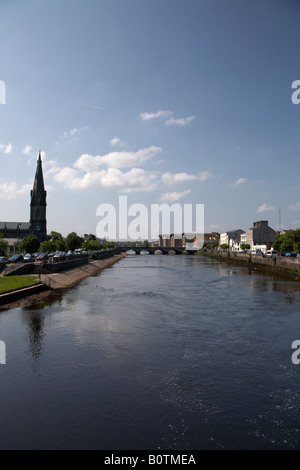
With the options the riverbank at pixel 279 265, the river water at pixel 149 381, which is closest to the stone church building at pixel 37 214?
the riverbank at pixel 279 265

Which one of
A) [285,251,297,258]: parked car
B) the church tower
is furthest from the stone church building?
[285,251,297,258]: parked car

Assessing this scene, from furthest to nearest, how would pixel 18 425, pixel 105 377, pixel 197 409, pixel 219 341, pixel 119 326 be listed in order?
pixel 119 326
pixel 219 341
pixel 105 377
pixel 197 409
pixel 18 425

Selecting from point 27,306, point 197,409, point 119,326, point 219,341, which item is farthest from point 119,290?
point 197,409

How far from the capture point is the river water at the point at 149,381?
12.6 m

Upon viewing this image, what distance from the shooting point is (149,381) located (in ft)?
56.2

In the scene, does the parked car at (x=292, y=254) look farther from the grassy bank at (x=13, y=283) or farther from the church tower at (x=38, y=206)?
the church tower at (x=38, y=206)

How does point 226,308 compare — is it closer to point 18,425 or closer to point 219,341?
point 219,341

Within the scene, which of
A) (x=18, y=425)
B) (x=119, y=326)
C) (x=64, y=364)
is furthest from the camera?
(x=119, y=326)

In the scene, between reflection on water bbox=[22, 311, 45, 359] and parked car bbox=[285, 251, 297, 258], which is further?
parked car bbox=[285, 251, 297, 258]

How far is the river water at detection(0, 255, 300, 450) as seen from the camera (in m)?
12.6

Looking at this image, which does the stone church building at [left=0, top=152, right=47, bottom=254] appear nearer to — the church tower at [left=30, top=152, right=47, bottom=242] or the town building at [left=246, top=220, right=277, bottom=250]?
the church tower at [left=30, top=152, right=47, bottom=242]

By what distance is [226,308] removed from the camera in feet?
121

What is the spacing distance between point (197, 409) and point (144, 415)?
2.32 meters

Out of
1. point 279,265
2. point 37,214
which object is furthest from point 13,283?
point 37,214
